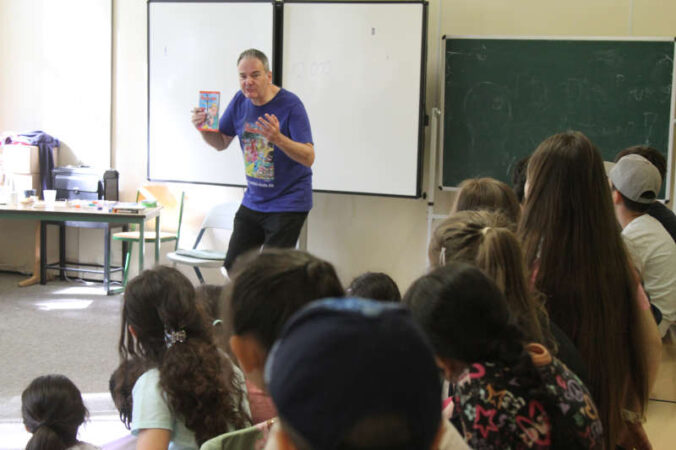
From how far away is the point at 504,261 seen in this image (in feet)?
4.53

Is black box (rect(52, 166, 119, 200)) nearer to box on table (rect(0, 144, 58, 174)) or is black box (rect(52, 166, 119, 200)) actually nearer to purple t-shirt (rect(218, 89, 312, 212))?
box on table (rect(0, 144, 58, 174))

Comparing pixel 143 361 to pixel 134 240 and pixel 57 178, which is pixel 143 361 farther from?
pixel 57 178

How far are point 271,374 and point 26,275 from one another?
5.68 m

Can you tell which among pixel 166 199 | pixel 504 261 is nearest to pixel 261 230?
pixel 166 199

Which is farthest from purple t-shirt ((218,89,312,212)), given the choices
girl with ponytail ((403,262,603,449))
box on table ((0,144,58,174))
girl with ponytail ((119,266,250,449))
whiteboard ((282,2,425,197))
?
box on table ((0,144,58,174))

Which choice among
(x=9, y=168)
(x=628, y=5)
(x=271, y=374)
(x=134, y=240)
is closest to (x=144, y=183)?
(x=134, y=240)

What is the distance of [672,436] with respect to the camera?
236 cm

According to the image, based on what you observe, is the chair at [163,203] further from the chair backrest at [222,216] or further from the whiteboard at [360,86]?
the whiteboard at [360,86]

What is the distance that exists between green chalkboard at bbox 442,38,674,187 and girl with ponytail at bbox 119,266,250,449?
3246mm

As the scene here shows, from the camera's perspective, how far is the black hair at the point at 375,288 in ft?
6.04

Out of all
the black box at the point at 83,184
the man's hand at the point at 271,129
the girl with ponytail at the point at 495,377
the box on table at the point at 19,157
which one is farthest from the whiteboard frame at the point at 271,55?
the girl with ponytail at the point at 495,377

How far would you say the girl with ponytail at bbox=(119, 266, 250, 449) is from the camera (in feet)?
4.98

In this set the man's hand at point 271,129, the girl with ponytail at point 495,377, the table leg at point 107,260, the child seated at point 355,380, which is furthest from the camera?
the table leg at point 107,260

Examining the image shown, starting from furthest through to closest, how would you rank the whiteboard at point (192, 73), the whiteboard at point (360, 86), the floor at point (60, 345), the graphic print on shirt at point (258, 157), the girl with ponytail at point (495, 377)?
1. the whiteboard at point (192, 73)
2. the whiteboard at point (360, 86)
3. the graphic print on shirt at point (258, 157)
4. the floor at point (60, 345)
5. the girl with ponytail at point (495, 377)
